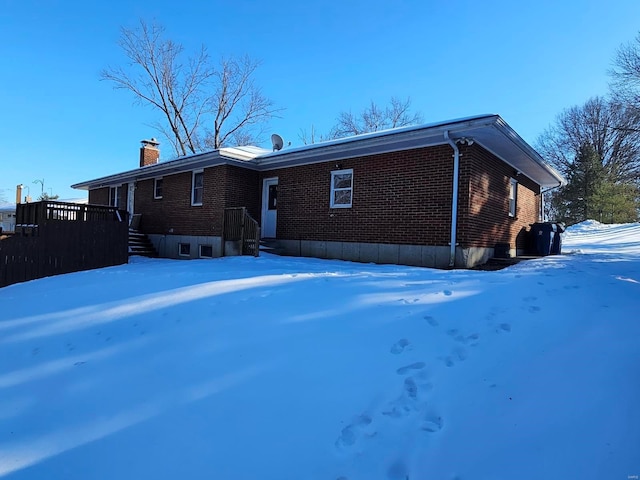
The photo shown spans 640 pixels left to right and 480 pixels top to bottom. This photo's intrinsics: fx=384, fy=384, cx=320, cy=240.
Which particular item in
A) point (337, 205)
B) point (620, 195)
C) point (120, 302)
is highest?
point (620, 195)

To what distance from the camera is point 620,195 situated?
91.0 feet

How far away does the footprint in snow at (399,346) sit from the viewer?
134 inches

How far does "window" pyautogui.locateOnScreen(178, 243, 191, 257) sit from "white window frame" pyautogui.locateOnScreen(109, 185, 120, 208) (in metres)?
6.66

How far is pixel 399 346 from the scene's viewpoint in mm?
3473

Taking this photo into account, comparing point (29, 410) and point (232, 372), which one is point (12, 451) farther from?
point (232, 372)

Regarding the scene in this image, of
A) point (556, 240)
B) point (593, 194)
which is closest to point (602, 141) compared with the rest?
point (593, 194)

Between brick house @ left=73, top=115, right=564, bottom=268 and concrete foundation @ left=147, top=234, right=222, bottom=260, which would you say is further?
concrete foundation @ left=147, top=234, right=222, bottom=260

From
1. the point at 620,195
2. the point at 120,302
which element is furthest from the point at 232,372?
the point at 620,195

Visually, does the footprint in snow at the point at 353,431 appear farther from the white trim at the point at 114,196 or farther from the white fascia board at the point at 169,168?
the white trim at the point at 114,196

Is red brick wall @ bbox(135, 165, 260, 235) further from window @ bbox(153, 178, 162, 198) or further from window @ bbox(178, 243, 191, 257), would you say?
window @ bbox(178, 243, 191, 257)

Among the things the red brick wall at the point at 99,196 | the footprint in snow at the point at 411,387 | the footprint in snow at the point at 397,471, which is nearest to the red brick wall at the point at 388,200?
the footprint in snow at the point at 411,387

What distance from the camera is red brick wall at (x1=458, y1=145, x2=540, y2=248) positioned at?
903cm

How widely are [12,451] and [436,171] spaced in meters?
9.06

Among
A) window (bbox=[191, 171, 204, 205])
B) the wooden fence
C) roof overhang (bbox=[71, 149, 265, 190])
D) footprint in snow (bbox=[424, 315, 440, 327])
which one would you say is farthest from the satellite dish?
footprint in snow (bbox=[424, 315, 440, 327])
